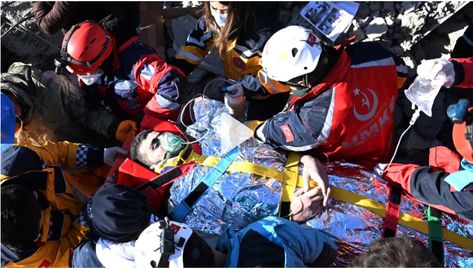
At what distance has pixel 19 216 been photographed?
3227 mm

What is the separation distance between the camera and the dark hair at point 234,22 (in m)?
4.01

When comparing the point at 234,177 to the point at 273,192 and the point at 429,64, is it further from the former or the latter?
the point at 429,64

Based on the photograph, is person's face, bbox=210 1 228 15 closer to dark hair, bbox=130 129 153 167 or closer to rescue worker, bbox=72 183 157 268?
dark hair, bbox=130 129 153 167

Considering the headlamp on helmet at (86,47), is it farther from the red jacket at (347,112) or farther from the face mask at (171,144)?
the red jacket at (347,112)

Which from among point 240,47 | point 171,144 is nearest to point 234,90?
point 240,47

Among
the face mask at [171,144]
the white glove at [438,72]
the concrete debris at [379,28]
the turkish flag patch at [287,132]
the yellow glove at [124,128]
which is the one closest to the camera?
the white glove at [438,72]

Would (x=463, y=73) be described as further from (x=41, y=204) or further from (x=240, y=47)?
(x=41, y=204)

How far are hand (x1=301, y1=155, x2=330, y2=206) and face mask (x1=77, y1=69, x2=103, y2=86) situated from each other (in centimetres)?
191

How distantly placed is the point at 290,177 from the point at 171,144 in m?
0.84

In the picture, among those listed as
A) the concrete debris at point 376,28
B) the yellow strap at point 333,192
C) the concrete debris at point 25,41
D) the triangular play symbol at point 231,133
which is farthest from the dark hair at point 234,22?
the concrete debris at point 25,41

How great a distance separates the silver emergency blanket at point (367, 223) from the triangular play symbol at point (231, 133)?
66cm

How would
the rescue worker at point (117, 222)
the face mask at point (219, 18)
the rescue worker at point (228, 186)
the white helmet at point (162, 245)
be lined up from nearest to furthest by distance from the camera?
the white helmet at point (162, 245), the rescue worker at point (117, 222), the rescue worker at point (228, 186), the face mask at point (219, 18)

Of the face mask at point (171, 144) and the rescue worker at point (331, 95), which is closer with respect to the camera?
the rescue worker at point (331, 95)

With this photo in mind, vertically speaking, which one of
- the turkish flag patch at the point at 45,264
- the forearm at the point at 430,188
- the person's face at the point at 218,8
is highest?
the person's face at the point at 218,8
